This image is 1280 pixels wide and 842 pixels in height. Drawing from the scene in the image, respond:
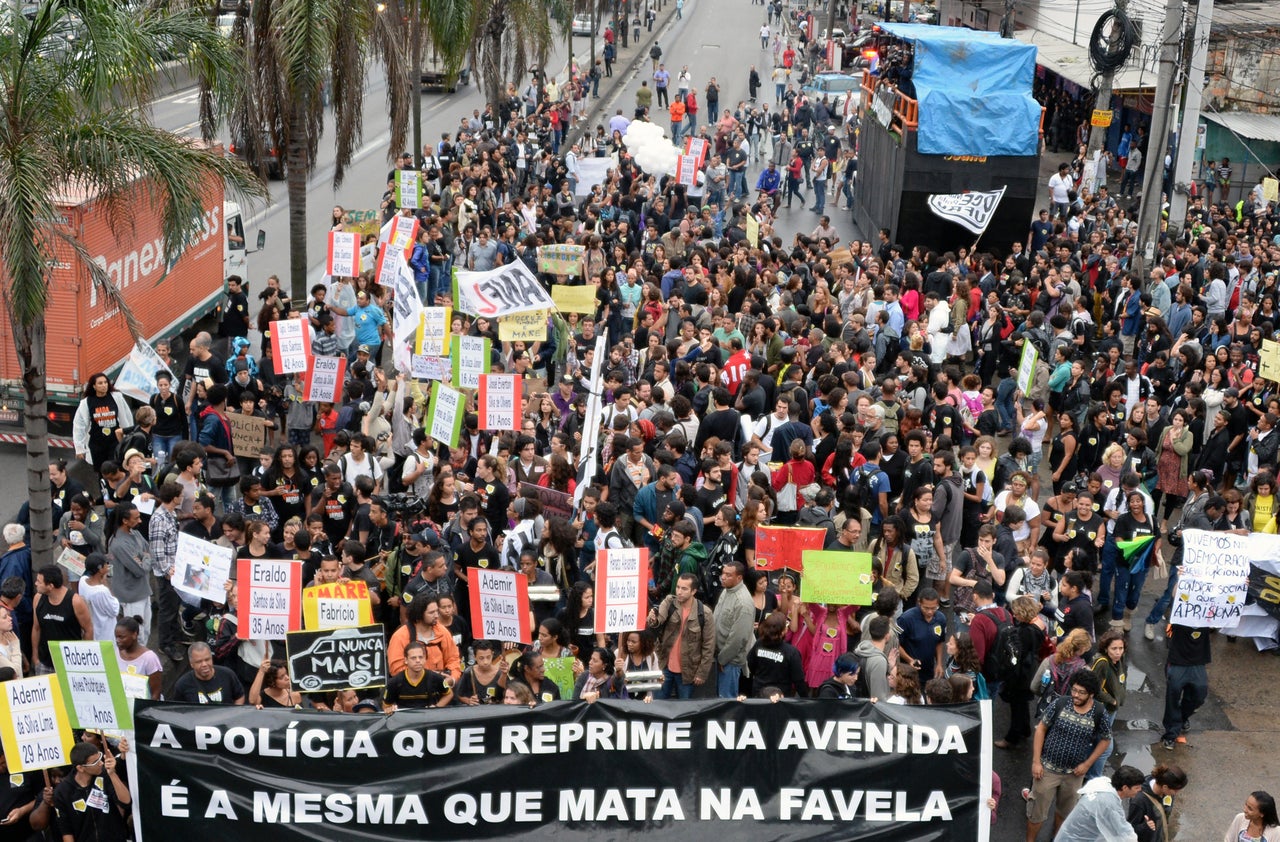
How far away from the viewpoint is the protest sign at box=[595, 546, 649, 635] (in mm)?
10172

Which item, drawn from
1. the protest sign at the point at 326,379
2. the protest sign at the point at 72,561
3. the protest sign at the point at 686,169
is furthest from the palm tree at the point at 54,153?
the protest sign at the point at 686,169

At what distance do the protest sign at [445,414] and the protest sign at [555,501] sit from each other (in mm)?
1208

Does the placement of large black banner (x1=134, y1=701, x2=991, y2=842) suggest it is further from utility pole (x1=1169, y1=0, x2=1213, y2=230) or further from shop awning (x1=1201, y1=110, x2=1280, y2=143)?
shop awning (x1=1201, y1=110, x2=1280, y2=143)

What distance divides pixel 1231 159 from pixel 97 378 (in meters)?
27.7

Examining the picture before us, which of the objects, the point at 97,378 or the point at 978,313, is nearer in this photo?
the point at 97,378

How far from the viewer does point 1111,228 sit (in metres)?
26.9

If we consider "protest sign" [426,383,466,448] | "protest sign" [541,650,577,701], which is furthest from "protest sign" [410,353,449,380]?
"protest sign" [541,650,577,701]

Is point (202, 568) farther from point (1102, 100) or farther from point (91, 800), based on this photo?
point (1102, 100)

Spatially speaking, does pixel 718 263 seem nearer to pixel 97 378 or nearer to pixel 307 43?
pixel 307 43

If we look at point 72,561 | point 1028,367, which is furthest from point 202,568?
point 1028,367

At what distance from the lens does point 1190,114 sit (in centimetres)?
2416

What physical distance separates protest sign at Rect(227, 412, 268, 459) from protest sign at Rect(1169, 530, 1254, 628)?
8.59m

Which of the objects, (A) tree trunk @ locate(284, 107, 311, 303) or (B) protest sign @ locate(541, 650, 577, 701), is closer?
(B) protest sign @ locate(541, 650, 577, 701)

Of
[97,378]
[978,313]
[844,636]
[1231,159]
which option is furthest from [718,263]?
[1231,159]
